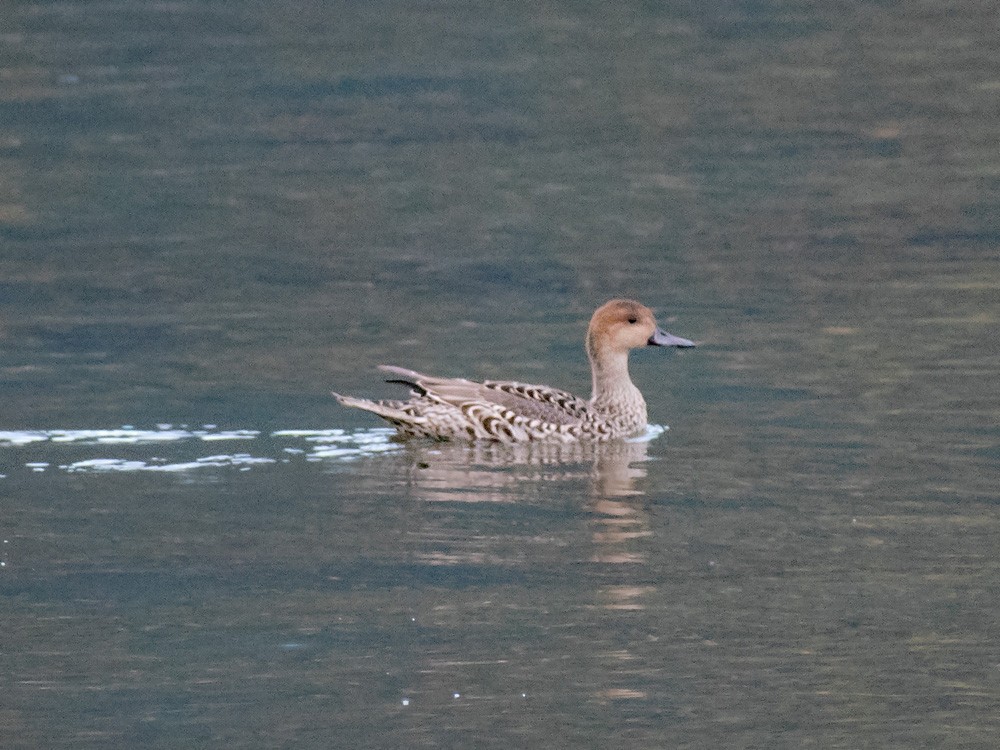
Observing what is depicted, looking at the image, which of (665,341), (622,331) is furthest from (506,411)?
(665,341)

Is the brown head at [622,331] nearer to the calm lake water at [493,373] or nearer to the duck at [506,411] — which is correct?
the duck at [506,411]

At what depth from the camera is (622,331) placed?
1263cm

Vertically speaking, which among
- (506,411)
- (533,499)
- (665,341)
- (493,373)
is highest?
(665,341)

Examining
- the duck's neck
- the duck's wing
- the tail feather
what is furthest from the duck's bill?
the tail feather

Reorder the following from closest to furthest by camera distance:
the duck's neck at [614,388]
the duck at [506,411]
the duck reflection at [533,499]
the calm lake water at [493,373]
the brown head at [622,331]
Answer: the calm lake water at [493,373], the duck reflection at [533,499], the duck at [506,411], the duck's neck at [614,388], the brown head at [622,331]

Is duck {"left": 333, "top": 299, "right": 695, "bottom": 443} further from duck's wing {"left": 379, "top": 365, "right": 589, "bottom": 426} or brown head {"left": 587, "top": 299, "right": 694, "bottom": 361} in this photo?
brown head {"left": 587, "top": 299, "right": 694, "bottom": 361}

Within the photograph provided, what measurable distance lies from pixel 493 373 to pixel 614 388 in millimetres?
1334

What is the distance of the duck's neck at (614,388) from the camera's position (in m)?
12.2

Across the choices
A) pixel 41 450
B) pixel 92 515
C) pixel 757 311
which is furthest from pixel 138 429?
pixel 757 311

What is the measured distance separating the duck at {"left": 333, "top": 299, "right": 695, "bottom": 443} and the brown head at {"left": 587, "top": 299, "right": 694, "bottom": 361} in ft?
0.70

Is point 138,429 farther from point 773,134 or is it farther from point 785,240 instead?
point 773,134

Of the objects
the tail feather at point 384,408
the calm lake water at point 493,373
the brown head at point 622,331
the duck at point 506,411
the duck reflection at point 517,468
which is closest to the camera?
the calm lake water at point 493,373

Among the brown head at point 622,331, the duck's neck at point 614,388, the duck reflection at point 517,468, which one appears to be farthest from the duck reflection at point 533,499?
the brown head at point 622,331

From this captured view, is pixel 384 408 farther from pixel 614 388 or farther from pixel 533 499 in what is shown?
pixel 533 499
